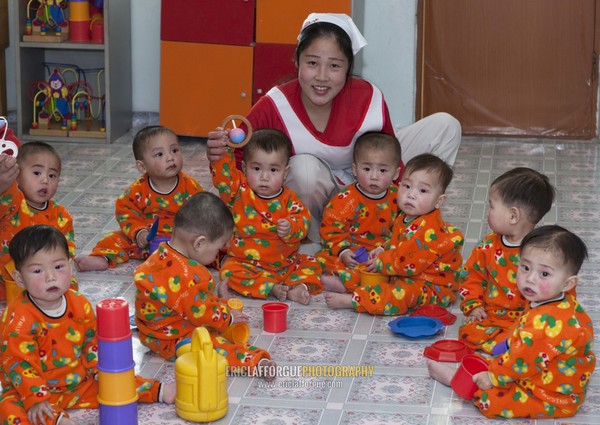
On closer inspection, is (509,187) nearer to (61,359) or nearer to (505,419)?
(505,419)

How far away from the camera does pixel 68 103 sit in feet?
17.7

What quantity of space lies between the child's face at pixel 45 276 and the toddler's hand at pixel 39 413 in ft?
0.75

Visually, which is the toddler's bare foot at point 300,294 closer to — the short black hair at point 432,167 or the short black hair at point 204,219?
the short black hair at point 432,167

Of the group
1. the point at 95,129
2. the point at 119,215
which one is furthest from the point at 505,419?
the point at 95,129

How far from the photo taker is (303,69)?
3559 millimetres

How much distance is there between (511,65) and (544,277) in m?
3.12

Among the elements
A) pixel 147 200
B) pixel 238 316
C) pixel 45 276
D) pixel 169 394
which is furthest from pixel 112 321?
pixel 147 200

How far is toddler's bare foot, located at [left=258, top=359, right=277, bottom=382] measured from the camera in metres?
2.68

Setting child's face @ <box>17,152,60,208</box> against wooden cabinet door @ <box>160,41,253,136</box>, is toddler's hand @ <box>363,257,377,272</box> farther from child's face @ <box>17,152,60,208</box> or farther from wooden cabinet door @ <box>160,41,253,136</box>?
wooden cabinet door @ <box>160,41,253,136</box>

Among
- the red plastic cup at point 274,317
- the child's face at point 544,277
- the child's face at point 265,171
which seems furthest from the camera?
the child's face at point 265,171

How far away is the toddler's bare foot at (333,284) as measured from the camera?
3355mm

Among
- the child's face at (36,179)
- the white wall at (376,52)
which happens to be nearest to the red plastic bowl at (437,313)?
the child's face at (36,179)

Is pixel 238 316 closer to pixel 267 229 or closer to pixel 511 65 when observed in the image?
pixel 267 229

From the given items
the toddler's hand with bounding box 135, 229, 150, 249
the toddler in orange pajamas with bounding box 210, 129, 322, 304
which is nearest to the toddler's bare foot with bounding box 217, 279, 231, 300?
the toddler in orange pajamas with bounding box 210, 129, 322, 304
